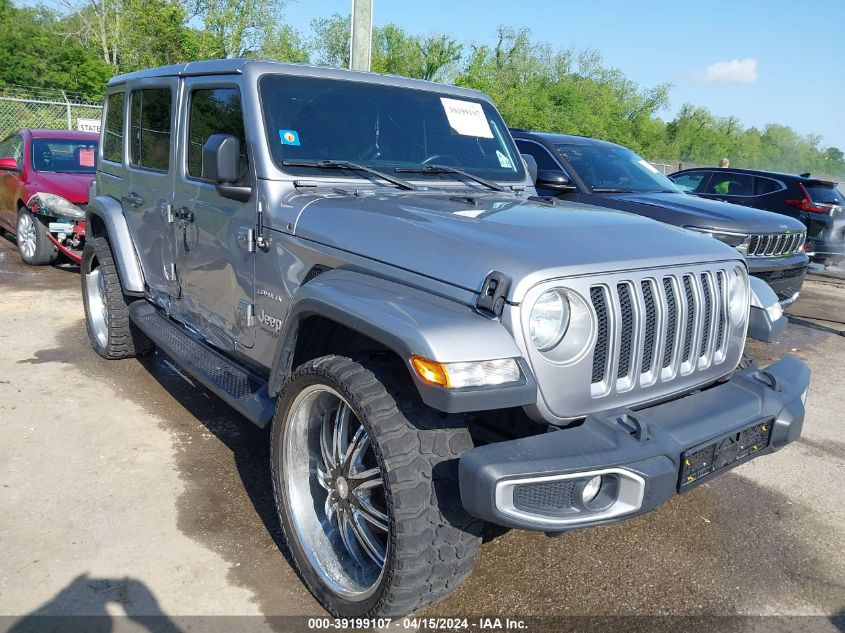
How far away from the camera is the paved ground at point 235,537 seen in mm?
2777

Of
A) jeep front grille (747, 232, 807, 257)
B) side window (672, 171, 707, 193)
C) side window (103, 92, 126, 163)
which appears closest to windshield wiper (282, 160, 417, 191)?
side window (103, 92, 126, 163)

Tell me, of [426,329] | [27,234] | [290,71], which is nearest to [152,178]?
[290,71]

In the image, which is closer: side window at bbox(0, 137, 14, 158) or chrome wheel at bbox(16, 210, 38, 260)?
chrome wheel at bbox(16, 210, 38, 260)

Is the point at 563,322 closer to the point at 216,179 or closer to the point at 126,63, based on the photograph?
the point at 216,179

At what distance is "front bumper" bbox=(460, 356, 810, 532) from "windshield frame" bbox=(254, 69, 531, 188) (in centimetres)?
168

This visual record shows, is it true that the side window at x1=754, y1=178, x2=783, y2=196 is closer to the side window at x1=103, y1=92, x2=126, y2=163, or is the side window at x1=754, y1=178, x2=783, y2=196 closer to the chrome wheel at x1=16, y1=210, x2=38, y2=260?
the side window at x1=103, y1=92, x2=126, y2=163

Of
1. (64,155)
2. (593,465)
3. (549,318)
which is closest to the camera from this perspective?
(593,465)

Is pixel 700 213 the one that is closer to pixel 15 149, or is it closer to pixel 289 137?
pixel 289 137

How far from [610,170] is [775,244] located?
1811 millimetres

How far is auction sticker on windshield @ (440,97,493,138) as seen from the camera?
12.8ft

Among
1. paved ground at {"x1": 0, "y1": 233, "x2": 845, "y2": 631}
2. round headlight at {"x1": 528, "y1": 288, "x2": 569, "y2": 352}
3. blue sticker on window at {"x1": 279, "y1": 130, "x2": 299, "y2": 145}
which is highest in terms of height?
blue sticker on window at {"x1": 279, "y1": 130, "x2": 299, "y2": 145}

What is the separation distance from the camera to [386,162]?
3531mm

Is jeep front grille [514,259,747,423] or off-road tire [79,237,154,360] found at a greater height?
jeep front grille [514,259,747,423]

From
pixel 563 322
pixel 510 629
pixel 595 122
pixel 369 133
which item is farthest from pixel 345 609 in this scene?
pixel 595 122
